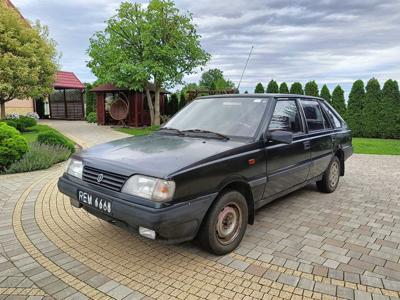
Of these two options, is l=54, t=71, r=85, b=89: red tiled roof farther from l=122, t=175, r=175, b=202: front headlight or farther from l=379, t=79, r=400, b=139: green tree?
l=122, t=175, r=175, b=202: front headlight

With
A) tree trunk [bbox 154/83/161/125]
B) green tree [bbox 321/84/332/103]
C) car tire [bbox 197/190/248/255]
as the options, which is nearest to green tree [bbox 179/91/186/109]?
tree trunk [bbox 154/83/161/125]

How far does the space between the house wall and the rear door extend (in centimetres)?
2257

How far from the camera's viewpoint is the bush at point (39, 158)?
728cm

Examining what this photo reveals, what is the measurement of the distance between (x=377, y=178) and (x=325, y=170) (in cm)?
235

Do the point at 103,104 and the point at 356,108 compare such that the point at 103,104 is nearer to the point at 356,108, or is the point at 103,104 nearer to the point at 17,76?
the point at 17,76

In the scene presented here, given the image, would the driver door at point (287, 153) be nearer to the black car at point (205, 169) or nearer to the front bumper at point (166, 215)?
the black car at point (205, 169)

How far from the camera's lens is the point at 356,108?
1680 cm

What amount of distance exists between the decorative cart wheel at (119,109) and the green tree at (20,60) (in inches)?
190

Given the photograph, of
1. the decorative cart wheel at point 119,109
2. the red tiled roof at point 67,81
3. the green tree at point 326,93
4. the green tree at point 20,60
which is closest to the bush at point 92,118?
the decorative cart wheel at point 119,109

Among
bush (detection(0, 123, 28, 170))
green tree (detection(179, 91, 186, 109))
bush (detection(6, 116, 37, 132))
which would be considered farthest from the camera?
green tree (detection(179, 91, 186, 109))

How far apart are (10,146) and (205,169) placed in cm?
598

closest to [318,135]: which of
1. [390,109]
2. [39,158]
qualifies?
[39,158]

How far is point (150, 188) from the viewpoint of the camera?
2.90 meters

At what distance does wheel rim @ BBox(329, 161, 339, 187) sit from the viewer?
5.91 meters
